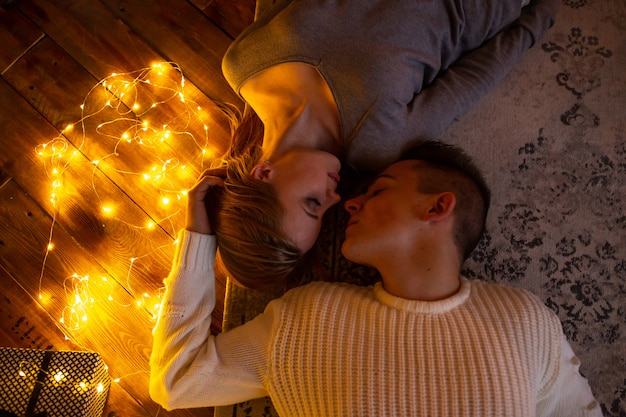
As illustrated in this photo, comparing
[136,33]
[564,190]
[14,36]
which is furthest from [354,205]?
[14,36]

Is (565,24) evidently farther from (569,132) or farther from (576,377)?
(576,377)

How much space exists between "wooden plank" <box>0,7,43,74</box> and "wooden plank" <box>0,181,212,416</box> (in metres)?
0.42

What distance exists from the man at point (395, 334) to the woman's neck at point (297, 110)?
19 centimetres

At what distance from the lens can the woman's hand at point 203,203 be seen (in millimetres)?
1166

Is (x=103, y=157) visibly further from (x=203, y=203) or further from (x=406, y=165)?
(x=406, y=165)

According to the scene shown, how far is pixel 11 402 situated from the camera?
3.80ft

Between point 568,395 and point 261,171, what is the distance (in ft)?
2.85

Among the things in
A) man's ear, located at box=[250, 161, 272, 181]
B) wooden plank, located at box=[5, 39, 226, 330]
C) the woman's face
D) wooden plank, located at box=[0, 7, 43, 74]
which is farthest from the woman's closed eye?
wooden plank, located at box=[0, 7, 43, 74]

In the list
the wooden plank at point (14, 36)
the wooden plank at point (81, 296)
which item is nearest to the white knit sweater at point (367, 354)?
the wooden plank at point (81, 296)

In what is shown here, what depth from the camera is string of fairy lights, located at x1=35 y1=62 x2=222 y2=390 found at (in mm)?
1363

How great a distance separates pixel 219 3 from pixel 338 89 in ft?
1.91

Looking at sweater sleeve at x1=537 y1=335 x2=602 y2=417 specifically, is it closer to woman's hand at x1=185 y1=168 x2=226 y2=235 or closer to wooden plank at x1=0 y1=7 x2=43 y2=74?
woman's hand at x1=185 y1=168 x2=226 y2=235

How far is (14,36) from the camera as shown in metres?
1.48

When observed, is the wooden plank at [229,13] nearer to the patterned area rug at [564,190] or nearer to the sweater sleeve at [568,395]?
the patterned area rug at [564,190]
